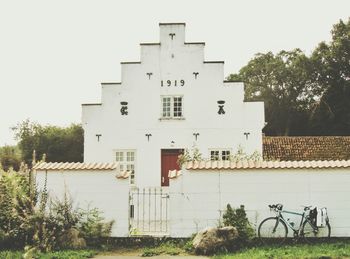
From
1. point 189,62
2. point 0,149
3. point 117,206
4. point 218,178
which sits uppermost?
point 189,62

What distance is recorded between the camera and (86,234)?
11.6 metres

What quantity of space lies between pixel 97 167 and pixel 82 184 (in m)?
0.62

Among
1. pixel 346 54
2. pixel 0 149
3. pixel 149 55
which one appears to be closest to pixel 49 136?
pixel 0 149

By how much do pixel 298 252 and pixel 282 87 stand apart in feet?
123

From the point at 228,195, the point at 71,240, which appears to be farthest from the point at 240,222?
the point at 71,240

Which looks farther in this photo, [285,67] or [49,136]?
[285,67]

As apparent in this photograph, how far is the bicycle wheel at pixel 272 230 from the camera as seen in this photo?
11.7 metres

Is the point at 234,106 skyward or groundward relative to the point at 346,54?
groundward

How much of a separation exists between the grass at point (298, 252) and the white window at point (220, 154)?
9.24 meters

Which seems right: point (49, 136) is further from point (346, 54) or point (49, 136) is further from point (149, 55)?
point (346, 54)

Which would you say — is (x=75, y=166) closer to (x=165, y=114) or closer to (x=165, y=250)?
(x=165, y=250)

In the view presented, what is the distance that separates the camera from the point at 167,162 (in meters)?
20.4

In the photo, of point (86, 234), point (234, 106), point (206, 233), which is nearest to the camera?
point (206, 233)

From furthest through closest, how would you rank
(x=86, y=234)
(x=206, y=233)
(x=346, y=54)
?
(x=346, y=54) < (x=86, y=234) < (x=206, y=233)
